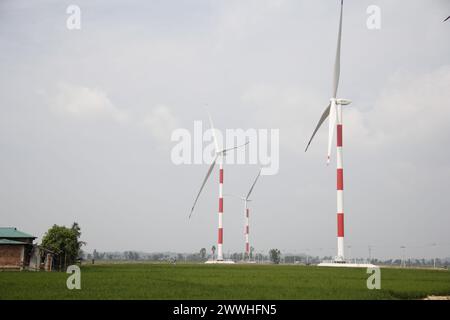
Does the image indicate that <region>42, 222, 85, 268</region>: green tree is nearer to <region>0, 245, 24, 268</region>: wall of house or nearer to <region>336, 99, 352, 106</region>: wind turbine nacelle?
<region>0, 245, 24, 268</region>: wall of house

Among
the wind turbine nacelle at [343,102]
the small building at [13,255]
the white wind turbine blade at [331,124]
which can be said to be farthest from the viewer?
the wind turbine nacelle at [343,102]

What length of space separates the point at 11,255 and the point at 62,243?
8.36 m

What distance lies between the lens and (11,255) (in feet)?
214

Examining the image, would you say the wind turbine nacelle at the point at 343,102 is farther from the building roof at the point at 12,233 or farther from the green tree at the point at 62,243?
the building roof at the point at 12,233

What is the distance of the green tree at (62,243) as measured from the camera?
71.8 meters

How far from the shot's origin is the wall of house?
64750mm

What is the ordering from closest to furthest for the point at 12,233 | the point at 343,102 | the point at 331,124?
1. the point at 331,124
2. the point at 343,102
3. the point at 12,233

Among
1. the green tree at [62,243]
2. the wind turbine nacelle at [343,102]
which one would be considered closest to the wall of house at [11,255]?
the green tree at [62,243]

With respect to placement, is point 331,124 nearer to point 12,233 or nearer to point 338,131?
point 338,131

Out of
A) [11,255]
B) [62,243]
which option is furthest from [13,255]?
[62,243]

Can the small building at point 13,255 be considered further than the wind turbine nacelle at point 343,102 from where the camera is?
No

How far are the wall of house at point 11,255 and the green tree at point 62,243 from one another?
651 centimetres
